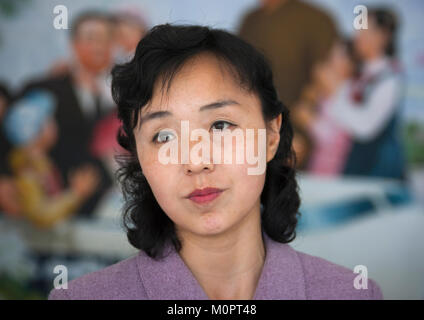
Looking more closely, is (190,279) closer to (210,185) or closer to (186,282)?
(186,282)

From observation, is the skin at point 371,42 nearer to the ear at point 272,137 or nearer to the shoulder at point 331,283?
the ear at point 272,137

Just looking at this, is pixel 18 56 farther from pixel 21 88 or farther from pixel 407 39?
pixel 407 39

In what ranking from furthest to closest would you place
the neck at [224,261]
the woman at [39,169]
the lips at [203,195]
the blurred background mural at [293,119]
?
the woman at [39,169] → the blurred background mural at [293,119] → the neck at [224,261] → the lips at [203,195]

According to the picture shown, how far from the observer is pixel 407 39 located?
7.69 ft

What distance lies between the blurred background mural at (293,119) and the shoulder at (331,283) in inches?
44.7

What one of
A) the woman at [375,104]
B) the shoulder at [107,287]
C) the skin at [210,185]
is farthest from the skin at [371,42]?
the shoulder at [107,287]

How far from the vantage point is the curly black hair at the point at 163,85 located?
98 centimetres

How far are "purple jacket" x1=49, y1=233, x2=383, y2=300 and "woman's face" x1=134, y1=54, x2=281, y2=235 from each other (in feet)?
0.43

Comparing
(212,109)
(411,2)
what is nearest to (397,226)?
(411,2)

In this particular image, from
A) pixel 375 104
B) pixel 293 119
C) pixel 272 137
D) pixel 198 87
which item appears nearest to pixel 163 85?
pixel 198 87

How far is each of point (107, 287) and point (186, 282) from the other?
173mm

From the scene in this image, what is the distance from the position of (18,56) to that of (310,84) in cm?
159

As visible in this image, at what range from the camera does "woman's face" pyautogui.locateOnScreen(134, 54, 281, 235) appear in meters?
0.91

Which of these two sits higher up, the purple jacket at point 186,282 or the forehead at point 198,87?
the forehead at point 198,87
